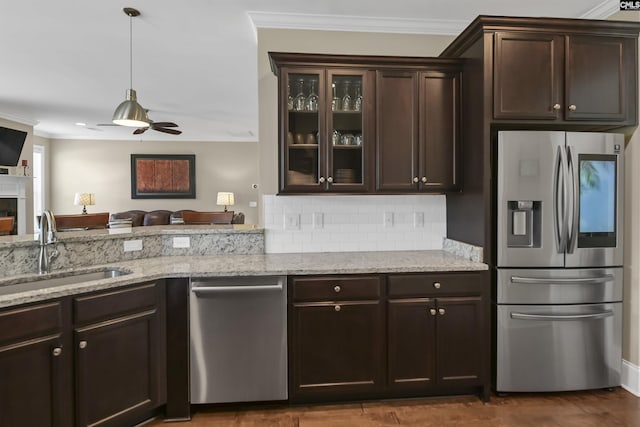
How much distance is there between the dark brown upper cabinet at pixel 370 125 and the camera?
257 centimetres

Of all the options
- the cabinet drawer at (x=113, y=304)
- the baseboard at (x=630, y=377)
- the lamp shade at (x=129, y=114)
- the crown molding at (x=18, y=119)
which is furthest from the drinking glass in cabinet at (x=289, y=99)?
the crown molding at (x=18, y=119)

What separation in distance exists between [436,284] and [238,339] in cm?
131

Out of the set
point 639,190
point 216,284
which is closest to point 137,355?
point 216,284

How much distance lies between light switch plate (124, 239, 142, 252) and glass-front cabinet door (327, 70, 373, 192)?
4.82 feet

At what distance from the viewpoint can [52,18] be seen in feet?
9.45

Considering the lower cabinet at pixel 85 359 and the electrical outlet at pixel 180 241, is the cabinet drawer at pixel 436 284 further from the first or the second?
the electrical outlet at pixel 180 241

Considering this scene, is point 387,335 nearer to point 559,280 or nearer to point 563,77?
point 559,280

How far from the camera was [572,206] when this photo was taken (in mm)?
2334

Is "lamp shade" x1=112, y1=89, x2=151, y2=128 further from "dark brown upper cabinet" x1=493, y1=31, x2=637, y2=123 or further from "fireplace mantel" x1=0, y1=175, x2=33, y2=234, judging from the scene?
"fireplace mantel" x1=0, y1=175, x2=33, y2=234

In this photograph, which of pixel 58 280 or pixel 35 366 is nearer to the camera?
pixel 35 366

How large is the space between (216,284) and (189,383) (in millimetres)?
630

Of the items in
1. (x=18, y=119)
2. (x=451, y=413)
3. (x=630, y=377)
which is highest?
(x=18, y=119)

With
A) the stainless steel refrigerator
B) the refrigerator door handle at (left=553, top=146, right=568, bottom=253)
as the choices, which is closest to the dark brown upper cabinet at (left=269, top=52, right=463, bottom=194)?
the stainless steel refrigerator

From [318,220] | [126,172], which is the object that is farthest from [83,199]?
[318,220]
